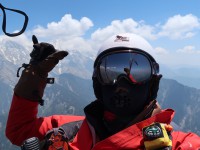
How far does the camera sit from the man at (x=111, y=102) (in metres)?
3.26

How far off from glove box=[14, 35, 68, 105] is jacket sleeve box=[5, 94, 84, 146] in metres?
0.11

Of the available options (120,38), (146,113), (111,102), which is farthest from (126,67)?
(146,113)

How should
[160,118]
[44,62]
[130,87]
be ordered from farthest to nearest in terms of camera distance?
1. [44,62]
2. [130,87]
3. [160,118]

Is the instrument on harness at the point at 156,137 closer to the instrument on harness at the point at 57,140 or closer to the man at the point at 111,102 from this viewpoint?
the man at the point at 111,102

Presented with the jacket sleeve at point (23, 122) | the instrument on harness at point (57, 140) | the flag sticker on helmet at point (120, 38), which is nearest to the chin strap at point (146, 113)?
the instrument on harness at point (57, 140)

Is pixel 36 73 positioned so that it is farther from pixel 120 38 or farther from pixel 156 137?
pixel 156 137

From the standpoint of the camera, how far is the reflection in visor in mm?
3863

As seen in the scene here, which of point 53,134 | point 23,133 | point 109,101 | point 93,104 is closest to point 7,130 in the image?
point 23,133

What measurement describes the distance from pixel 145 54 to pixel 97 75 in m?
0.71

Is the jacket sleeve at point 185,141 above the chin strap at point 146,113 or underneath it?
underneath

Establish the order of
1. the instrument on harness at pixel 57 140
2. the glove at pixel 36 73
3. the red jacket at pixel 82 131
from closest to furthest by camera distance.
A: the red jacket at pixel 82 131 → the instrument on harness at pixel 57 140 → the glove at pixel 36 73

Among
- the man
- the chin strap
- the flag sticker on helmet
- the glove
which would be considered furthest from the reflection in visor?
the glove

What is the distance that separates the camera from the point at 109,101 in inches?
150

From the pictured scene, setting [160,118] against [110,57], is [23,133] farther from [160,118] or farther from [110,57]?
[160,118]
